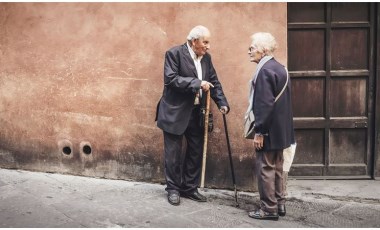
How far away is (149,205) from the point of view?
5.30 meters

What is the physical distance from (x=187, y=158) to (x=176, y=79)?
95 centimetres

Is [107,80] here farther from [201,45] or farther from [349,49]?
[349,49]

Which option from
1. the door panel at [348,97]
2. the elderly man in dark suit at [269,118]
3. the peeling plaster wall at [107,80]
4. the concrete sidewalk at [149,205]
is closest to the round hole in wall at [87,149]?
the peeling plaster wall at [107,80]

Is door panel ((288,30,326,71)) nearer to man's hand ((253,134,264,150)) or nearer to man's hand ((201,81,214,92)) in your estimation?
man's hand ((201,81,214,92))

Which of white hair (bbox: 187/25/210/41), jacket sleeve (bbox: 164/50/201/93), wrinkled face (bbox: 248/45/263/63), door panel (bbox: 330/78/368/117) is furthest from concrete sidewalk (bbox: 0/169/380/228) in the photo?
white hair (bbox: 187/25/210/41)

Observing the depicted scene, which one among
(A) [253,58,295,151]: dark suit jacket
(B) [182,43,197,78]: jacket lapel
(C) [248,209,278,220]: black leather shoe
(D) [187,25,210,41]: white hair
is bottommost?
(C) [248,209,278,220]: black leather shoe

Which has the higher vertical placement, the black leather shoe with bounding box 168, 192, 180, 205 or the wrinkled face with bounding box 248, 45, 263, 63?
the wrinkled face with bounding box 248, 45, 263, 63

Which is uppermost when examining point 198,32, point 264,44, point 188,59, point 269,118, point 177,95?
point 198,32

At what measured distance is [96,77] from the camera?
6.04 metres

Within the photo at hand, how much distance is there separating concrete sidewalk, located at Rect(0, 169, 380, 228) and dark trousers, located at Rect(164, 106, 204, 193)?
0.61 feet

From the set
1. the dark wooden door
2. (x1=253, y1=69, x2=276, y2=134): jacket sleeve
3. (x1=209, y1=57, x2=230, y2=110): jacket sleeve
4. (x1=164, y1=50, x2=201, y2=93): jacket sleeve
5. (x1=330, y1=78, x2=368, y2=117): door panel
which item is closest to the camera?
(x1=253, y1=69, x2=276, y2=134): jacket sleeve

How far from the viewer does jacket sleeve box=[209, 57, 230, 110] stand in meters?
5.45

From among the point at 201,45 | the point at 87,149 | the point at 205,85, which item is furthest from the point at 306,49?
the point at 87,149

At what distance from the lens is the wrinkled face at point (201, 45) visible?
525 cm
